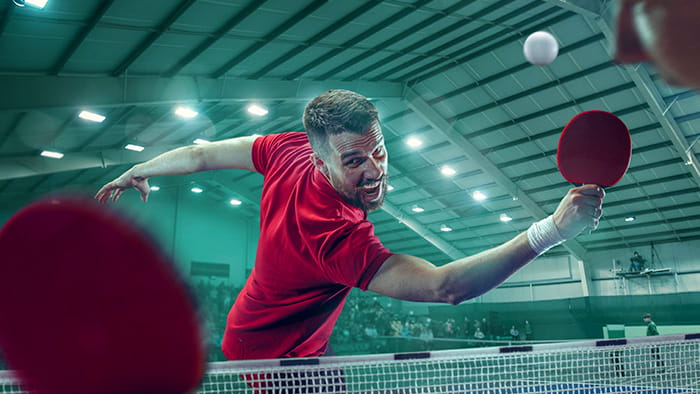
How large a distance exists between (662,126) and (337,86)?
1280cm

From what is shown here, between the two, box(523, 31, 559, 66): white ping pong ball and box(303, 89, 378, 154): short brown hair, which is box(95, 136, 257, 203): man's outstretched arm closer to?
box(303, 89, 378, 154): short brown hair

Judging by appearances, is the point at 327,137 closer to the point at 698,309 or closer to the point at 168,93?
the point at 168,93

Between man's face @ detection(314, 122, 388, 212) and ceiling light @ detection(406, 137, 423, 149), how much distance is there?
2387 centimetres

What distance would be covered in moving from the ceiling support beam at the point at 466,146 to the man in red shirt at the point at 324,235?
68.2 ft

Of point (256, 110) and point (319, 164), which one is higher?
point (256, 110)

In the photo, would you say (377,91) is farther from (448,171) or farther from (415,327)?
(415,327)

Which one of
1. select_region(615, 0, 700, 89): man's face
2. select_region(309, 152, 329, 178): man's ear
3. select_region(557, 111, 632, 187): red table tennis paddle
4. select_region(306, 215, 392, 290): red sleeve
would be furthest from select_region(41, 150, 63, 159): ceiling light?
select_region(615, 0, 700, 89): man's face

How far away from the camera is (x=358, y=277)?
2305 mm

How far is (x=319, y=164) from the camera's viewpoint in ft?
9.54

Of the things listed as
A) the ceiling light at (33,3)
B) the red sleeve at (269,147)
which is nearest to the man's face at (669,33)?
the red sleeve at (269,147)

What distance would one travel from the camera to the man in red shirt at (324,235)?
221 centimetres

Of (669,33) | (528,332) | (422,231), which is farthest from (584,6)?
(422,231)

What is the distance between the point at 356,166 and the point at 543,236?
3.38ft

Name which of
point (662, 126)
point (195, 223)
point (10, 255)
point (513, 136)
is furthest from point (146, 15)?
point (195, 223)
